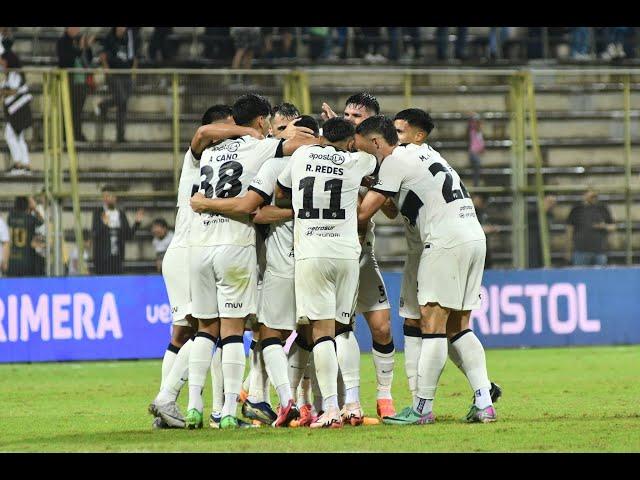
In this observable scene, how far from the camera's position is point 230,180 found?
34.5 ft

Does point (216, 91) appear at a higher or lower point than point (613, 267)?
higher

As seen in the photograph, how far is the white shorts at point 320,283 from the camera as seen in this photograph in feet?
33.9

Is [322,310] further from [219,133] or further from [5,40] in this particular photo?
[5,40]

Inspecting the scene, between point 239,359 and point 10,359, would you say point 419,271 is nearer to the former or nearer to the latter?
point 239,359

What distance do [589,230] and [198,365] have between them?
12.0 meters

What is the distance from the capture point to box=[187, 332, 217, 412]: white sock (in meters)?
10.5

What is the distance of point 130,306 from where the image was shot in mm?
19281

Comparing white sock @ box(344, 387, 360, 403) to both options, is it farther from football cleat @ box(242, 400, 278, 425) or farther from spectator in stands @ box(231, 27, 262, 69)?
spectator in stands @ box(231, 27, 262, 69)

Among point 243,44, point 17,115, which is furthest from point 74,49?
point 243,44

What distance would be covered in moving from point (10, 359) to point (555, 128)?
1005 centimetres

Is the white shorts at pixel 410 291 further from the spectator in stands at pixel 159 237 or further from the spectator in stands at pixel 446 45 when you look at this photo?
the spectator in stands at pixel 446 45

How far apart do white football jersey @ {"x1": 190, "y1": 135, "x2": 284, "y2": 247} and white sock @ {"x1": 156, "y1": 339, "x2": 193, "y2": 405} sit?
925 mm

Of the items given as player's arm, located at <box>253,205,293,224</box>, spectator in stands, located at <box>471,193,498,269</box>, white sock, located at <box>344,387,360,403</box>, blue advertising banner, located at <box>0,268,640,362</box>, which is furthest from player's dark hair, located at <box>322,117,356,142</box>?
spectator in stands, located at <box>471,193,498,269</box>
